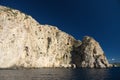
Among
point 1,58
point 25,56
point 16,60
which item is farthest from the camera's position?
point 25,56

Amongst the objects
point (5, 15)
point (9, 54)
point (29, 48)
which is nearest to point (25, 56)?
point (29, 48)

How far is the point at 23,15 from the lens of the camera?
192 metres

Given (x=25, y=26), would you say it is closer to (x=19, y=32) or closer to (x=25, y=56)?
(x=19, y=32)

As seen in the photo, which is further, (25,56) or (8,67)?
(25,56)

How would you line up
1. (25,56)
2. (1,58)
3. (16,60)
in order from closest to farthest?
1. (1,58)
2. (16,60)
3. (25,56)

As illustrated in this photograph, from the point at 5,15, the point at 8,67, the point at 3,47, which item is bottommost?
the point at 8,67

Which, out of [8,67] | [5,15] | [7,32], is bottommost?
[8,67]

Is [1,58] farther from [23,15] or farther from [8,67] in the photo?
[23,15]

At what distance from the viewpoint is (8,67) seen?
166750 millimetres

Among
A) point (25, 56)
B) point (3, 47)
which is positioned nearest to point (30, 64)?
point (25, 56)

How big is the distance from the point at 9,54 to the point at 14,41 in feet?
34.9

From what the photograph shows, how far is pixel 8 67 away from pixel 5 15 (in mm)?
35276

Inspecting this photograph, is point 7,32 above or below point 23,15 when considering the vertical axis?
below

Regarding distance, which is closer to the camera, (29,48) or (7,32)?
(7,32)
